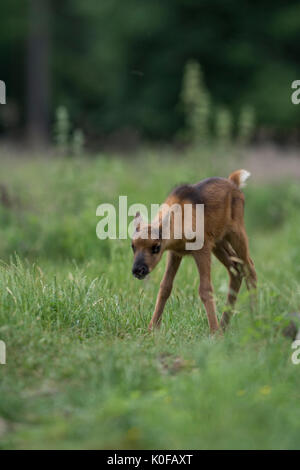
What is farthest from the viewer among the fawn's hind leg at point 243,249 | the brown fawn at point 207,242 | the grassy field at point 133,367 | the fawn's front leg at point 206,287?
the fawn's hind leg at point 243,249

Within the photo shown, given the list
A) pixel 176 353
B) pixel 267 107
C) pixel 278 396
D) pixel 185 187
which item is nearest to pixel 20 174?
pixel 185 187

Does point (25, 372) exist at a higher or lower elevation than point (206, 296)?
lower

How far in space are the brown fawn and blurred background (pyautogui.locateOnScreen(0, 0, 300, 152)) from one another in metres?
13.8

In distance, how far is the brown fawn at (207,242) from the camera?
5133 millimetres

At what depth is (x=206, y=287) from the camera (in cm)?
554

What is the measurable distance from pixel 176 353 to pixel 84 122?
68.3 feet

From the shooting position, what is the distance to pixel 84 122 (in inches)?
990

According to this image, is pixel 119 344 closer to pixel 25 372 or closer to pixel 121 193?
pixel 25 372

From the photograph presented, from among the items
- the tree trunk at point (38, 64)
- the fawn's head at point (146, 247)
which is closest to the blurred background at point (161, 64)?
the tree trunk at point (38, 64)

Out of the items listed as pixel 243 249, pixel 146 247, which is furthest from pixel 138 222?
pixel 243 249

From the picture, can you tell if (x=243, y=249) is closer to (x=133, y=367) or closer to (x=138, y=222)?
(x=138, y=222)

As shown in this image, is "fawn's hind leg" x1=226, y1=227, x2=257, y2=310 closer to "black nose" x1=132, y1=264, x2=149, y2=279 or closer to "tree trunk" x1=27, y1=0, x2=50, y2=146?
"black nose" x1=132, y1=264, x2=149, y2=279

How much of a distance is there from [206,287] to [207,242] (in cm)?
34

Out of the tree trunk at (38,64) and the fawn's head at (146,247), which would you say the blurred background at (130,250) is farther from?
the fawn's head at (146,247)
